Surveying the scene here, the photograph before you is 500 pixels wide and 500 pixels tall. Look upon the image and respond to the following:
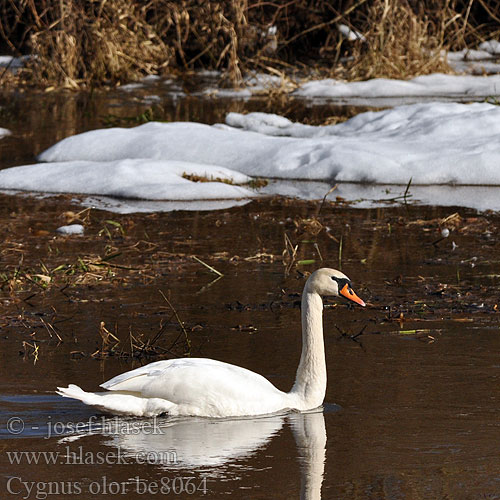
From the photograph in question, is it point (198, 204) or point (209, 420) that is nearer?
point (209, 420)

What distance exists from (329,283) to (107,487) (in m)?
1.74

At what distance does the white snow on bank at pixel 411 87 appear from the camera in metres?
17.8

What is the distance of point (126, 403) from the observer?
5.35m

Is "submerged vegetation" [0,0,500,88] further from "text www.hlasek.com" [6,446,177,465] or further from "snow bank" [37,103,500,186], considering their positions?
"text www.hlasek.com" [6,446,177,465]

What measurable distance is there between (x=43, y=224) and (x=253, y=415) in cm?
502

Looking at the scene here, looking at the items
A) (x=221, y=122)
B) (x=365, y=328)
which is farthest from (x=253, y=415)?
(x=221, y=122)

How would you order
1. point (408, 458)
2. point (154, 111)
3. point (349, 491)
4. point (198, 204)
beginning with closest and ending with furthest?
point (349, 491) < point (408, 458) < point (198, 204) < point (154, 111)

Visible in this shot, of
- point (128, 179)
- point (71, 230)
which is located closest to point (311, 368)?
point (71, 230)

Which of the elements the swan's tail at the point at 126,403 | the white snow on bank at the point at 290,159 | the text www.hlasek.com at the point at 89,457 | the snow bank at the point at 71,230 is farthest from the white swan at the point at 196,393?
the white snow on bank at the point at 290,159

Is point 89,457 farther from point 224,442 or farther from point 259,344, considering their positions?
point 259,344

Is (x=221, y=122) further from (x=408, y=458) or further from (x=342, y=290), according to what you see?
(x=408, y=458)

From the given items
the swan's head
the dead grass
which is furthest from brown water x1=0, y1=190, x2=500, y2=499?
the dead grass

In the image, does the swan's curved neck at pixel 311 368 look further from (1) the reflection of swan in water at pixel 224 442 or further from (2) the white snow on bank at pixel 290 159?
(2) the white snow on bank at pixel 290 159

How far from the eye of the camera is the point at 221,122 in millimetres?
15719
